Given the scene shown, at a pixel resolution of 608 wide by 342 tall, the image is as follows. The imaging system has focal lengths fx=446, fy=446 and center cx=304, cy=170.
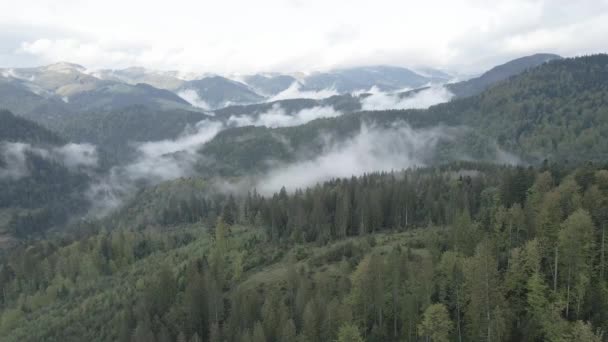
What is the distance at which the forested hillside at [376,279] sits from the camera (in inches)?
2933

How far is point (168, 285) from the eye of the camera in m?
122

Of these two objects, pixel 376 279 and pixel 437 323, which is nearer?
pixel 437 323

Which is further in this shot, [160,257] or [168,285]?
[160,257]

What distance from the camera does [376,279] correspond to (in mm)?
89625

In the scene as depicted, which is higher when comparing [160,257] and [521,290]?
[521,290]

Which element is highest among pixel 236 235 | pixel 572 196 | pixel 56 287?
pixel 572 196

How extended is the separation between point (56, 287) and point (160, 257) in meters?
41.2

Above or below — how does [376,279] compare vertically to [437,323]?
above

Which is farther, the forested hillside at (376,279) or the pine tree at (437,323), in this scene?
the forested hillside at (376,279)

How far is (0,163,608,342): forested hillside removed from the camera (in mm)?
74500

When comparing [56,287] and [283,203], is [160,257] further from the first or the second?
[283,203]

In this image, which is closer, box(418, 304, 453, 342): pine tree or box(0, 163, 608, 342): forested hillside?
box(418, 304, 453, 342): pine tree

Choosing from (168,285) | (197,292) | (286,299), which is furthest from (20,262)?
(286,299)

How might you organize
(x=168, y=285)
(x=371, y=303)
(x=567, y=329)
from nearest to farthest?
(x=567, y=329), (x=371, y=303), (x=168, y=285)
